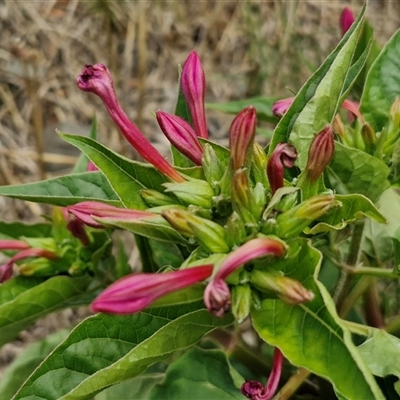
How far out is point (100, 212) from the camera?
635 millimetres

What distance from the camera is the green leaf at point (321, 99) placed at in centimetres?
68

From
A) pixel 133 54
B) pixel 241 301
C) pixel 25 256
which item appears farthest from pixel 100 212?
pixel 133 54

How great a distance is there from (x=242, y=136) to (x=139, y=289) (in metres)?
0.17

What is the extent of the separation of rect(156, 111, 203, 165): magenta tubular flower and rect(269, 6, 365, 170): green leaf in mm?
84

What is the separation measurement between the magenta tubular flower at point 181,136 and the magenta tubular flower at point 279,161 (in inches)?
3.5

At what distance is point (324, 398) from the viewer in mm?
901

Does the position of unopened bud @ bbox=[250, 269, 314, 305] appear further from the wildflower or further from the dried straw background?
the dried straw background

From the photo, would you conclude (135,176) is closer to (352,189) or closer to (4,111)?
(352,189)

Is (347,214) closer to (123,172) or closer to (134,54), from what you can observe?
(123,172)

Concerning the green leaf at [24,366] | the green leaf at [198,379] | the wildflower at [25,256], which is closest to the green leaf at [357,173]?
the green leaf at [198,379]

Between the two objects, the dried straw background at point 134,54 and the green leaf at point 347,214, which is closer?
the green leaf at point 347,214

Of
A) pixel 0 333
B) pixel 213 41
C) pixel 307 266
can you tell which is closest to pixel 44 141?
pixel 213 41

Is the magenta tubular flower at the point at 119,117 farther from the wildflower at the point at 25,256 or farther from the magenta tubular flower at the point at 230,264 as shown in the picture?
the wildflower at the point at 25,256

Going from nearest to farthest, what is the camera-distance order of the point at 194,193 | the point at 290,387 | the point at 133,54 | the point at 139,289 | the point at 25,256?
the point at 139,289 → the point at 194,193 → the point at 290,387 → the point at 25,256 → the point at 133,54
